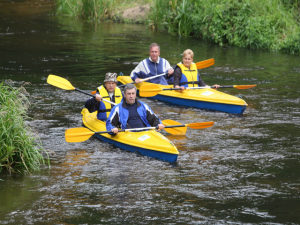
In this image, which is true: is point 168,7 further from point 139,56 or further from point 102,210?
point 102,210

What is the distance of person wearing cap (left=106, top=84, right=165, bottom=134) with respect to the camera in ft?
20.2

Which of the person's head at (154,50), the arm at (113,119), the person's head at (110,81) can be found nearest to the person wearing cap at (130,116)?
the arm at (113,119)

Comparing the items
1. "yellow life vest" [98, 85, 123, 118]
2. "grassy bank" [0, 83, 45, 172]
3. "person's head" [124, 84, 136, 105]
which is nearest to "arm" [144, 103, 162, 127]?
"person's head" [124, 84, 136, 105]

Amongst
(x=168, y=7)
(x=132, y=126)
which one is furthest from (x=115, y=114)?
(x=168, y=7)

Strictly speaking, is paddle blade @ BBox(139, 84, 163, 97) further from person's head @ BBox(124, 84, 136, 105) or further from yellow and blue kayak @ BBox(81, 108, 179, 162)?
person's head @ BBox(124, 84, 136, 105)

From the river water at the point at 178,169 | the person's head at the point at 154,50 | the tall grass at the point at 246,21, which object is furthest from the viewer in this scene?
the tall grass at the point at 246,21

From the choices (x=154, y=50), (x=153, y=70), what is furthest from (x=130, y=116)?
(x=153, y=70)

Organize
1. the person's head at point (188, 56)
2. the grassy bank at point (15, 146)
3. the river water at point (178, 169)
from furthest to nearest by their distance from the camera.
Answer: the person's head at point (188, 56) → the grassy bank at point (15, 146) → the river water at point (178, 169)

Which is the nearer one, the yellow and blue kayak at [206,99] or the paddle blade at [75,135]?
the paddle blade at [75,135]

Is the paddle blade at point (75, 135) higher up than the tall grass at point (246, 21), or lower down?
lower down

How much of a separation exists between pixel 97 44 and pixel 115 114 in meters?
9.63

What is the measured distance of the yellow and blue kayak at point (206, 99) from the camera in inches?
315

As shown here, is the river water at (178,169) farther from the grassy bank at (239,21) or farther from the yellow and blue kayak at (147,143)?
the grassy bank at (239,21)

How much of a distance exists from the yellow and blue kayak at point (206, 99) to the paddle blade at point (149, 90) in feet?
1.80
